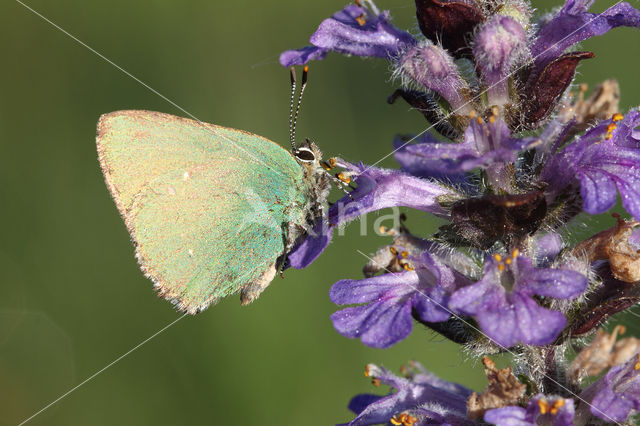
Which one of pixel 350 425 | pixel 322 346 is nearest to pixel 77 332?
pixel 322 346

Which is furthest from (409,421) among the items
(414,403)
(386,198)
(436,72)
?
(436,72)

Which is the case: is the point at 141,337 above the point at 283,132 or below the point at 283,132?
below

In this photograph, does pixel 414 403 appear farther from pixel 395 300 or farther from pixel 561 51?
pixel 561 51

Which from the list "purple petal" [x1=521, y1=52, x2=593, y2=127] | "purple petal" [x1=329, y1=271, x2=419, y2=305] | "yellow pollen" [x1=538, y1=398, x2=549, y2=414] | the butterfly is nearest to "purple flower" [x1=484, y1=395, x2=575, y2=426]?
"yellow pollen" [x1=538, y1=398, x2=549, y2=414]

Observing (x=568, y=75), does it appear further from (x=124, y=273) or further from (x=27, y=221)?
(x=27, y=221)

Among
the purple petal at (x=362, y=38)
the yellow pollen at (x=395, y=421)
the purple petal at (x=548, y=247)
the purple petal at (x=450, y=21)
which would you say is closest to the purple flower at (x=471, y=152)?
the purple petal at (x=450, y=21)

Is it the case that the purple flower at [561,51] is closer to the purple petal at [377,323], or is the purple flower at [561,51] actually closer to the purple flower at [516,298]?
the purple flower at [516,298]
